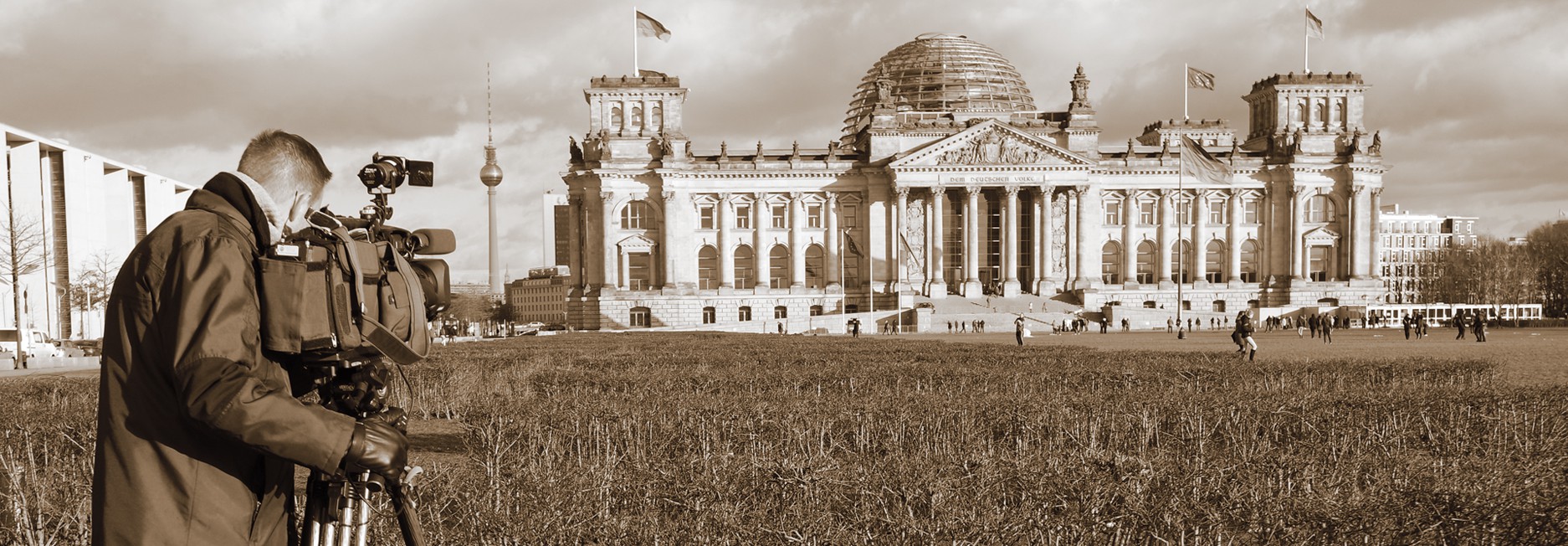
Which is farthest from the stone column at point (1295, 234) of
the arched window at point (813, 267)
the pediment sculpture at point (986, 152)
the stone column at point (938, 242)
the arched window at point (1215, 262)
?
the arched window at point (813, 267)

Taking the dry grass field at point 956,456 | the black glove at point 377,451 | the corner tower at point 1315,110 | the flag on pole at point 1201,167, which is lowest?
the dry grass field at point 956,456

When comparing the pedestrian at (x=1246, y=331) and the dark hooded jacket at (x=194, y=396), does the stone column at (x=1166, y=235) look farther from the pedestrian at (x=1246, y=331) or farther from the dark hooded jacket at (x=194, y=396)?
the dark hooded jacket at (x=194, y=396)

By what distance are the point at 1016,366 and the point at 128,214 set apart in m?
88.3

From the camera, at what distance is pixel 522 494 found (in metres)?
8.70

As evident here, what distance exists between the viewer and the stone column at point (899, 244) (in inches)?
3327

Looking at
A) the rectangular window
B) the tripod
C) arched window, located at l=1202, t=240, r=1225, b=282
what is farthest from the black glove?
arched window, located at l=1202, t=240, r=1225, b=282

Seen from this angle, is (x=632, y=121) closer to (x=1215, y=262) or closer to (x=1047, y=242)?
(x=1047, y=242)

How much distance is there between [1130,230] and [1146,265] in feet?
12.7

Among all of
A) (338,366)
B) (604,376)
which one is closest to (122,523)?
(338,366)

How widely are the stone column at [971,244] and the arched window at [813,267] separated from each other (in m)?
11.5

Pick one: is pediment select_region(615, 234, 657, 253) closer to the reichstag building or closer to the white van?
the reichstag building

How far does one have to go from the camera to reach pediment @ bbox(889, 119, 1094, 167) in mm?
83625

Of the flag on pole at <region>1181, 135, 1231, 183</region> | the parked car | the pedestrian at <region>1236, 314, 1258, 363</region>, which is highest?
the flag on pole at <region>1181, 135, 1231, 183</region>

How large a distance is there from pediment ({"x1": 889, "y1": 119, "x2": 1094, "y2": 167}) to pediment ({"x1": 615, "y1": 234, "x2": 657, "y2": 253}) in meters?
20.0
